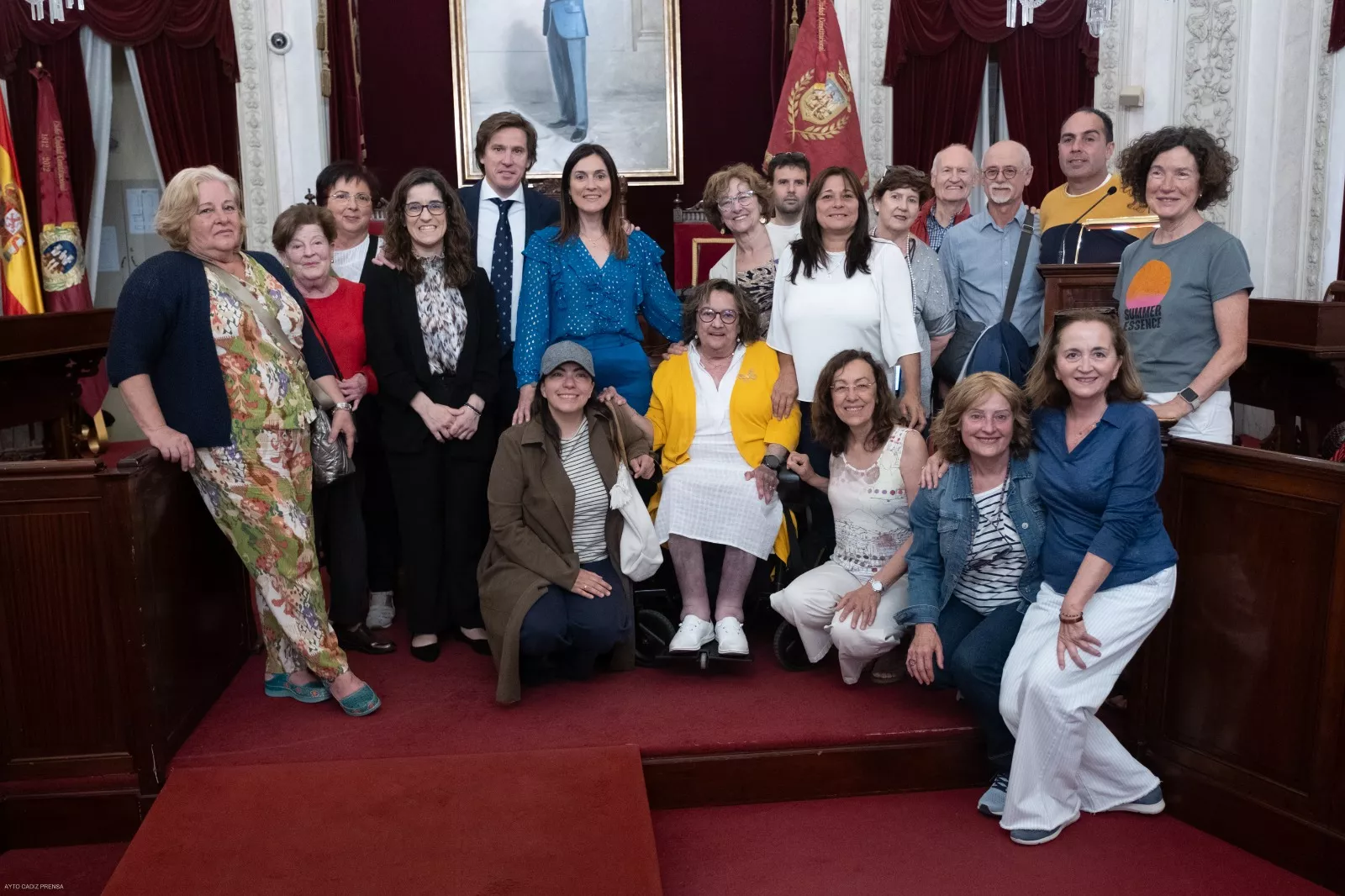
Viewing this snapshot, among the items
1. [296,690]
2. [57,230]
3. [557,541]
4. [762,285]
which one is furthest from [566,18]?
[296,690]

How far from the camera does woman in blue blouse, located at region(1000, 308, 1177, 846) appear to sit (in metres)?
2.96

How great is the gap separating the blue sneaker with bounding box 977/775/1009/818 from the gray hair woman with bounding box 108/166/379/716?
1.81m

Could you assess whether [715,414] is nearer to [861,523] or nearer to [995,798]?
[861,523]

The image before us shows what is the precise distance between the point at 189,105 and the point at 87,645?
5.46m

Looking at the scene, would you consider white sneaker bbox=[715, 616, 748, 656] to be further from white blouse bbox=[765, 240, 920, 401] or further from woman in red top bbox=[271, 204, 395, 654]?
woman in red top bbox=[271, 204, 395, 654]

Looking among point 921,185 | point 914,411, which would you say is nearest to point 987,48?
point 921,185

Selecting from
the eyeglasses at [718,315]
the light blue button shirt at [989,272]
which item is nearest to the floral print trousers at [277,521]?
the eyeglasses at [718,315]

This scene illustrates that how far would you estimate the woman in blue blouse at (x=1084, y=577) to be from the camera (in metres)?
2.96

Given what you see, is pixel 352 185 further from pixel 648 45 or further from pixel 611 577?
pixel 648 45

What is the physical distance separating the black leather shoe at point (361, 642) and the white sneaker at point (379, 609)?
178 millimetres

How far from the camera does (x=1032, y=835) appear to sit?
3.00 m

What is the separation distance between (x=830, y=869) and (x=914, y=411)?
1.54 meters

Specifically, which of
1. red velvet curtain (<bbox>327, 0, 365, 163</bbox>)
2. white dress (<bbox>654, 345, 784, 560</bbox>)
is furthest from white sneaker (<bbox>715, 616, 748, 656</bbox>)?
red velvet curtain (<bbox>327, 0, 365, 163</bbox>)

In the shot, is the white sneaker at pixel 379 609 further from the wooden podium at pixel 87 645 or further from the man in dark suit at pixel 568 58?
the man in dark suit at pixel 568 58
